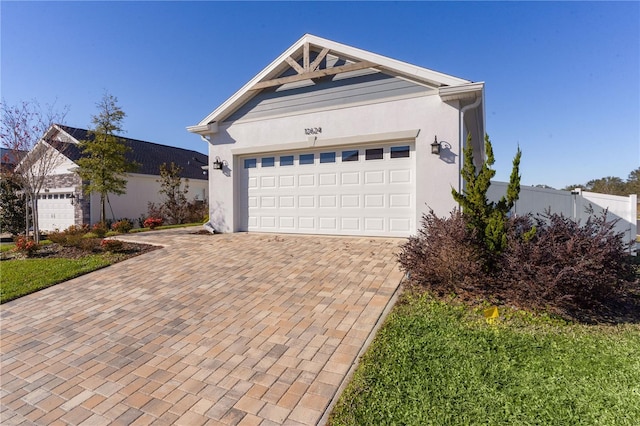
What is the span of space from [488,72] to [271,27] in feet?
24.4

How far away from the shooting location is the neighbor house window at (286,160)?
9547 millimetres

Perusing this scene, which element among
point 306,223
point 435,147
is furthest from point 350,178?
point 435,147

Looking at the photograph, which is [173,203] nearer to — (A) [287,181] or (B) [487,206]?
(A) [287,181]

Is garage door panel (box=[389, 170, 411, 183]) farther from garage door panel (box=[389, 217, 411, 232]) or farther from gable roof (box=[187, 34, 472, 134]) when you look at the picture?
gable roof (box=[187, 34, 472, 134])

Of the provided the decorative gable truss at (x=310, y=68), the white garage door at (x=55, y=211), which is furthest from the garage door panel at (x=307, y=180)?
the white garage door at (x=55, y=211)

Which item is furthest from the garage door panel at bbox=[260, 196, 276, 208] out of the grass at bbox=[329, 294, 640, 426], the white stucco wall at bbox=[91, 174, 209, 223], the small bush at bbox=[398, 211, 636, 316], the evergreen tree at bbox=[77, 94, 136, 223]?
the white stucco wall at bbox=[91, 174, 209, 223]

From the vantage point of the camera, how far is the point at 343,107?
8.66 m

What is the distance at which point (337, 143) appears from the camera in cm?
870

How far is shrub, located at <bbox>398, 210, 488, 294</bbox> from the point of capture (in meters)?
4.22

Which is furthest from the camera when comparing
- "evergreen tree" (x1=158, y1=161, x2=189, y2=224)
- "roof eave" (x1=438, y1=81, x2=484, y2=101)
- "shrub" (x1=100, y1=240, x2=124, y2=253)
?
"evergreen tree" (x1=158, y1=161, x2=189, y2=224)

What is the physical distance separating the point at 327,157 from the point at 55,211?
59.9 feet

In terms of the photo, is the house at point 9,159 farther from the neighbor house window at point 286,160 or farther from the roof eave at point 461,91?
the roof eave at point 461,91

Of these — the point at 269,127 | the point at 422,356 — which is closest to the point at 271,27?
the point at 269,127

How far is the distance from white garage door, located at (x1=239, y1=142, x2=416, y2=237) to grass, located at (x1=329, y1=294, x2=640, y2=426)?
4.79 m
